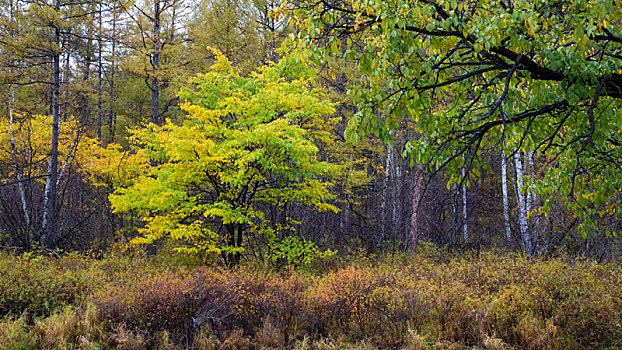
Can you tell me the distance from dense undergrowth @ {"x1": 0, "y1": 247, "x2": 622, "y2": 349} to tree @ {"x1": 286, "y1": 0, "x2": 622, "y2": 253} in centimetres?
216

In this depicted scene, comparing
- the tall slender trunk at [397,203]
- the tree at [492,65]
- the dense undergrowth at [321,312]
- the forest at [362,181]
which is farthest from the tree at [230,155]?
the tall slender trunk at [397,203]

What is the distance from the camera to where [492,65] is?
332cm

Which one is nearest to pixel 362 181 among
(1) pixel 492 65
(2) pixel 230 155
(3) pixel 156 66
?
(2) pixel 230 155

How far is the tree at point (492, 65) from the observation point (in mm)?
2695

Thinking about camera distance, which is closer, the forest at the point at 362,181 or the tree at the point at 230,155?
the forest at the point at 362,181

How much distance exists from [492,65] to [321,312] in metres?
4.14

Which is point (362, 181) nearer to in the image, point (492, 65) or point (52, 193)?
point (492, 65)

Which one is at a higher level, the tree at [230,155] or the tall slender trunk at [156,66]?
the tall slender trunk at [156,66]

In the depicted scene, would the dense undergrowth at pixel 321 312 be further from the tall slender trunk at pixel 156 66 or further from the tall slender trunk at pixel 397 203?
the tall slender trunk at pixel 156 66

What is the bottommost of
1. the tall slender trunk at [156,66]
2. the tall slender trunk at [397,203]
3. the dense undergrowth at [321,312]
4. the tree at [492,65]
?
the dense undergrowth at [321,312]

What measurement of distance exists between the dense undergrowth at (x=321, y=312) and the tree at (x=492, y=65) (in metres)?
2.16

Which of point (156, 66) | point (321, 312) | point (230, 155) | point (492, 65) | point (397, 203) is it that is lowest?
point (321, 312)

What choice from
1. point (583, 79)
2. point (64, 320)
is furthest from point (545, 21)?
point (64, 320)

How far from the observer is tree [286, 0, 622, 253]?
2.70 m
